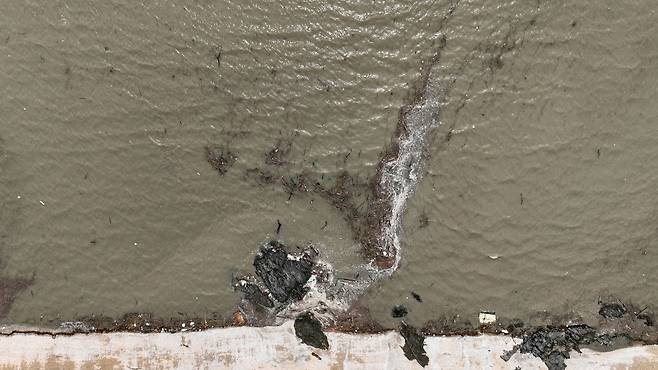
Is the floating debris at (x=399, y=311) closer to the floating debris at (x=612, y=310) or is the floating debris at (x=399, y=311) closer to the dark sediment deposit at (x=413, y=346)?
the dark sediment deposit at (x=413, y=346)

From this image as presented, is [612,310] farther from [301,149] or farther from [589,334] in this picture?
[301,149]

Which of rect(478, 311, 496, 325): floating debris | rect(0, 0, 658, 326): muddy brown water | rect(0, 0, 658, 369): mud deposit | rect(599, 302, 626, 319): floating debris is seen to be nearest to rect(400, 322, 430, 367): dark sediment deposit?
rect(0, 0, 658, 369): mud deposit

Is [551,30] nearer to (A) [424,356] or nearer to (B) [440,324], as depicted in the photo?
(B) [440,324]

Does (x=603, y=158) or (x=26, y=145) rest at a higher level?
(x=26, y=145)

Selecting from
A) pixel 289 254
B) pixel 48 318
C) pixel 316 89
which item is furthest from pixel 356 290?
pixel 48 318

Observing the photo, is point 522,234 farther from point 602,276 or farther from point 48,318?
point 48,318

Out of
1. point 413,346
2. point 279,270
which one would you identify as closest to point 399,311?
point 413,346

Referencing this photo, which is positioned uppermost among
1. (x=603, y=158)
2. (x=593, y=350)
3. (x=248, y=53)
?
(x=248, y=53)

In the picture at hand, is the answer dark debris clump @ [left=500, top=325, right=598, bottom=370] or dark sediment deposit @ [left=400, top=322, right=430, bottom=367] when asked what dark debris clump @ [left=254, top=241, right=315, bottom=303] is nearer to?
dark sediment deposit @ [left=400, top=322, right=430, bottom=367]
